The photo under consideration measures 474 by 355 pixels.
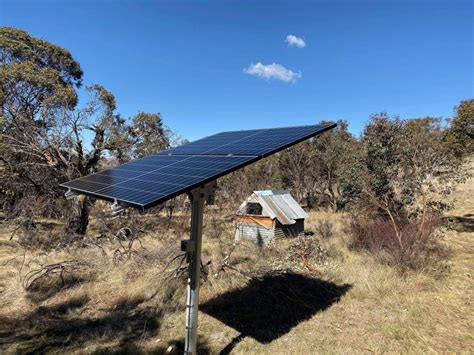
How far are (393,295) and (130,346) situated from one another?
518cm

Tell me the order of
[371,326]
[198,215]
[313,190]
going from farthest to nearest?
[313,190] → [371,326] → [198,215]

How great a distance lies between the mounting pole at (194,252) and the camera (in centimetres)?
411

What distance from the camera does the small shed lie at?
12465 mm

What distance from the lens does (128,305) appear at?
6.48 m

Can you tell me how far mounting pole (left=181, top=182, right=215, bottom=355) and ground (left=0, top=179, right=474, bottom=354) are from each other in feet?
2.77

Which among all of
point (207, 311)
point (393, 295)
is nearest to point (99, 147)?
point (207, 311)

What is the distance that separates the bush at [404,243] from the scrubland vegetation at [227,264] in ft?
0.15

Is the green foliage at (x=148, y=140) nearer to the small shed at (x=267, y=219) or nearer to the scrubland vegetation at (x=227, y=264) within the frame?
the scrubland vegetation at (x=227, y=264)

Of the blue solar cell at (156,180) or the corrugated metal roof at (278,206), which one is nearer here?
the blue solar cell at (156,180)

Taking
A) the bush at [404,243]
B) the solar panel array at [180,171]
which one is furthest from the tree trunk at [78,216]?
the bush at [404,243]

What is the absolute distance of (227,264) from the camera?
7.84 meters

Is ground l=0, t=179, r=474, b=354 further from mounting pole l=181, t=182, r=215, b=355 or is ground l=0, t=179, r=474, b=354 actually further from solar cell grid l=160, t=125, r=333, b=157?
solar cell grid l=160, t=125, r=333, b=157

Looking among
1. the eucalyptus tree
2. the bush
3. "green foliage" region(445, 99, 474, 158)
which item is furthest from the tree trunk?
"green foliage" region(445, 99, 474, 158)

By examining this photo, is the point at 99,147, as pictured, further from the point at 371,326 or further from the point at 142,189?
the point at 371,326
